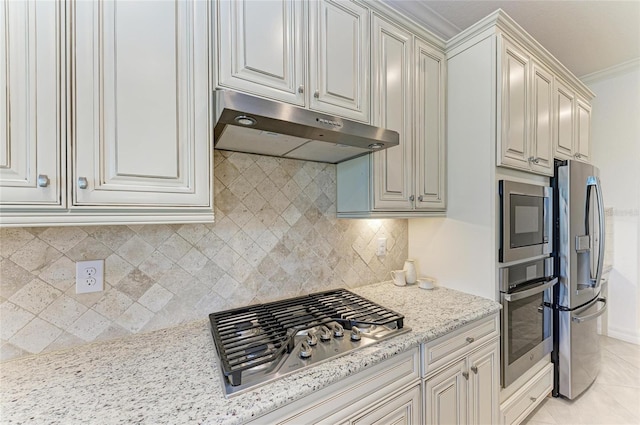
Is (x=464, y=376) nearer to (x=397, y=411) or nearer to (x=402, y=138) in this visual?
(x=397, y=411)

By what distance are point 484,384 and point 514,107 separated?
5.12 feet

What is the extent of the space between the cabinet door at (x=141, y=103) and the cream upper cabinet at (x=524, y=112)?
1.54m

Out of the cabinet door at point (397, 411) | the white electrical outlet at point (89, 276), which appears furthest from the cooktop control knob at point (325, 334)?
the white electrical outlet at point (89, 276)

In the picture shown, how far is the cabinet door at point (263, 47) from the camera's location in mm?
1040

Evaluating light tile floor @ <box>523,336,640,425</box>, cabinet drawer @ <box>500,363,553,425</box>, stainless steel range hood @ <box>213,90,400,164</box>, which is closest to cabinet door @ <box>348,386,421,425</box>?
cabinet drawer @ <box>500,363,553,425</box>

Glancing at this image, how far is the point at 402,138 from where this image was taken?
157cm

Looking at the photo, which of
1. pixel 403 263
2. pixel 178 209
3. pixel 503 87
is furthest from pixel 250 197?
pixel 503 87

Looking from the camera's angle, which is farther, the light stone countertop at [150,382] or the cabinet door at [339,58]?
the cabinet door at [339,58]

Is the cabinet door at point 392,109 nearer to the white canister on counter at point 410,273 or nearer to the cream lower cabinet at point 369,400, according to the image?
the white canister on counter at point 410,273

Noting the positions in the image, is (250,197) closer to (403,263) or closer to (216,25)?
(216,25)

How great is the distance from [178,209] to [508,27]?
77.2 inches

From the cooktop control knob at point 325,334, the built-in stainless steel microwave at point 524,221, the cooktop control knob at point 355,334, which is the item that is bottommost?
the cooktop control knob at point 355,334

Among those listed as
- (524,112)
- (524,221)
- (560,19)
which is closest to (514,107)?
(524,112)

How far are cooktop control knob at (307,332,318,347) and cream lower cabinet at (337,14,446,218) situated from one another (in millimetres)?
678
